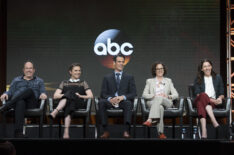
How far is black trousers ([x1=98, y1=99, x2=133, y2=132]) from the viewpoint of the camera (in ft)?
18.3

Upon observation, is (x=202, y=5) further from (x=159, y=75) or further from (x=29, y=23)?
(x=29, y=23)

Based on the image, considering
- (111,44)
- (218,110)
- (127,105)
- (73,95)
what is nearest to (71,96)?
(73,95)

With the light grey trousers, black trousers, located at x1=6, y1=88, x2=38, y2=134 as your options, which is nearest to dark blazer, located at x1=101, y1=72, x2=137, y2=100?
the light grey trousers

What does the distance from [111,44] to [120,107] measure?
6.62ft

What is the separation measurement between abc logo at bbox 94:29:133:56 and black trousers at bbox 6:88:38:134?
6.71 ft

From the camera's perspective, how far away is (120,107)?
18.8ft

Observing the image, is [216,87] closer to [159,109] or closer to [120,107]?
[159,109]

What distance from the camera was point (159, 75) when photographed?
6.11 meters

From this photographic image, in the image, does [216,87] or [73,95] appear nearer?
[73,95]

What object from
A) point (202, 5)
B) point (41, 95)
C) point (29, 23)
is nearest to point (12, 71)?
point (29, 23)
